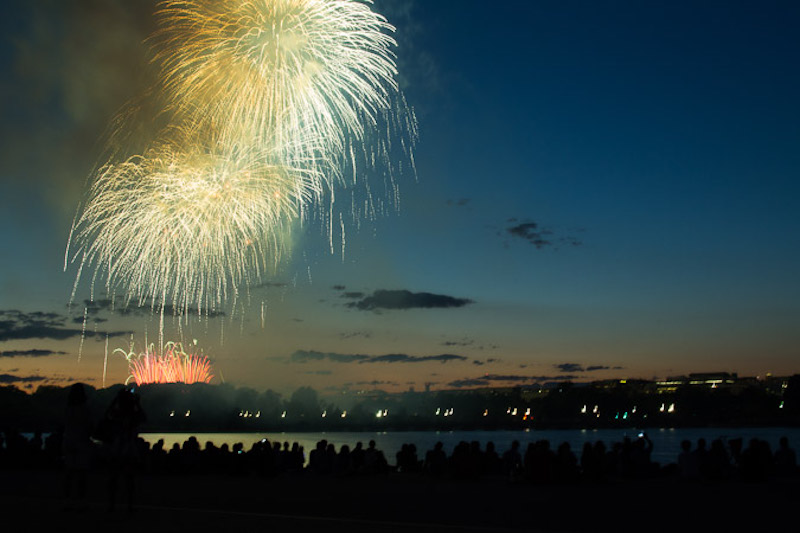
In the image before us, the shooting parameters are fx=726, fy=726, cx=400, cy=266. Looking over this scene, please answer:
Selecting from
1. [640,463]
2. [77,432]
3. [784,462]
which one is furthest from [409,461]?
[77,432]

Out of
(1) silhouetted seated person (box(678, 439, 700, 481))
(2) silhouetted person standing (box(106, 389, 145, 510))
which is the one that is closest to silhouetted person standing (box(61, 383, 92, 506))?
(2) silhouetted person standing (box(106, 389, 145, 510))

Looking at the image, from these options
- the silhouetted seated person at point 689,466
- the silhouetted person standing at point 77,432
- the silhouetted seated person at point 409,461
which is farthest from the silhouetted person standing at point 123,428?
the silhouetted seated person at point 689,466

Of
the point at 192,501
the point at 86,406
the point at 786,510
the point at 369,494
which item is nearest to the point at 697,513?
the point at 786,510

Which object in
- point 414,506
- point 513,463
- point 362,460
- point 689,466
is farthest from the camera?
point 362,460

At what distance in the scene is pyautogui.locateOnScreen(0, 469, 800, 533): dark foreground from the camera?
8.98 m

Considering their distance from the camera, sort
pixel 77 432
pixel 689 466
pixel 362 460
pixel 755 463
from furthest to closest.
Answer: pixel 362 460 < pixel 689 466 < pixel 755 463 < pixel 77 432

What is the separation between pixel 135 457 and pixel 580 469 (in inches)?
385

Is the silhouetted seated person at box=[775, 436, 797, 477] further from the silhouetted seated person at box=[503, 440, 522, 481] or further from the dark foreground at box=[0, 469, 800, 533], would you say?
the silhouetted seated person at box=[503, 440, 522, 481]

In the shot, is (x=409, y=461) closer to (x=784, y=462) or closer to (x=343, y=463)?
(x=343, y=463)

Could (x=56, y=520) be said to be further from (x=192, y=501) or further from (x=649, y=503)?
(x=649, y=503)

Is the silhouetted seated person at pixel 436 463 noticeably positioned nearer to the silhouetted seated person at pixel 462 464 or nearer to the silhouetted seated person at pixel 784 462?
the silhouetted seated person at pixel 462 464

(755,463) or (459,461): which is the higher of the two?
(755,463)

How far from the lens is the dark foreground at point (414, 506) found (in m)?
8.98

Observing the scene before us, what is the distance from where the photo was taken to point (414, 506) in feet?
37.4
